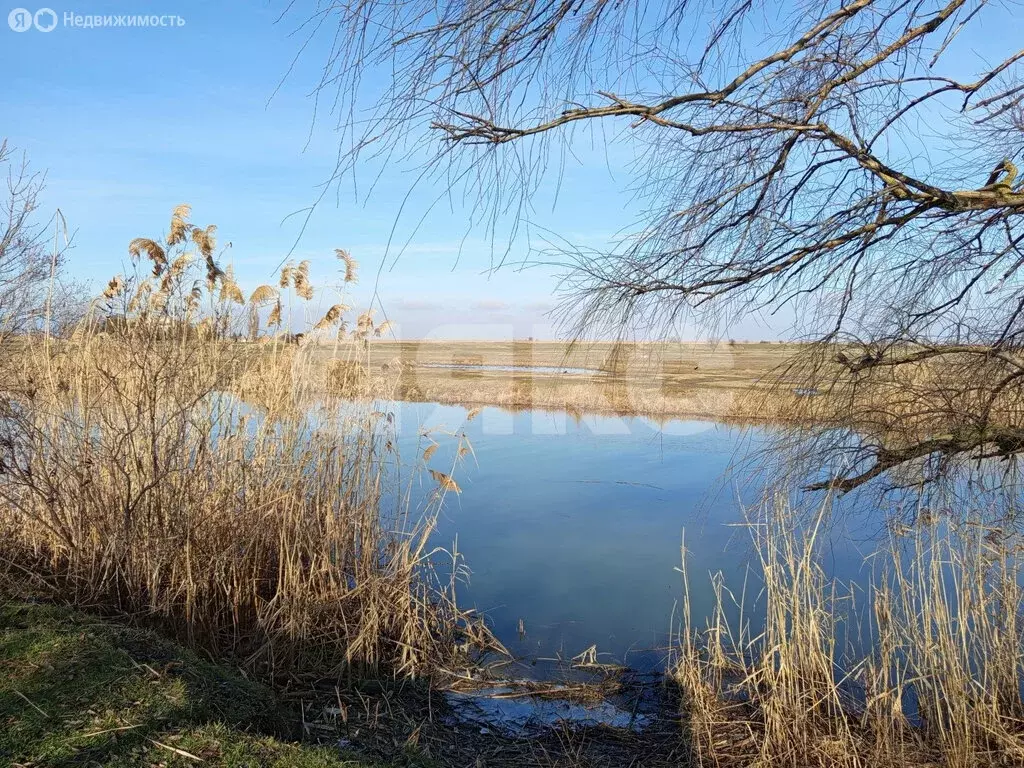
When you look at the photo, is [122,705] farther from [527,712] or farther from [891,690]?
[891,690]

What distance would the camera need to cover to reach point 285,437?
484 cm

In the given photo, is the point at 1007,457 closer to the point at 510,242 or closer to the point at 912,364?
the point at 912,364

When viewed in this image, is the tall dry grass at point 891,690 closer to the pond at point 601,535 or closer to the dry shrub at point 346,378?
the pond at point 601,535

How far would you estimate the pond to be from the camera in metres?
5.14

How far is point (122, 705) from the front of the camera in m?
2.61

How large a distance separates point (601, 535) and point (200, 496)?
4360mm

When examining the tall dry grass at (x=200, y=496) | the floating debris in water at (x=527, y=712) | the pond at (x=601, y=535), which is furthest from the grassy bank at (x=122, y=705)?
the pond at (x=601, y=535)

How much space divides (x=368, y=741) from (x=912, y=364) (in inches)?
108

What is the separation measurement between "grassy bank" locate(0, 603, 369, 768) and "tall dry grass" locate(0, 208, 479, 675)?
552 millimetres

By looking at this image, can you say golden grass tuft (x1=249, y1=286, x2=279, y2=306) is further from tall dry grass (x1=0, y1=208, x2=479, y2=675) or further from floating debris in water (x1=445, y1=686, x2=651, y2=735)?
floating debris in water (x1=445, y1=686, x2=651, y2=735)

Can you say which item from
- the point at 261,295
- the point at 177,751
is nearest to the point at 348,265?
the point at 261,295

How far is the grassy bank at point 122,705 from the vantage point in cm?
233

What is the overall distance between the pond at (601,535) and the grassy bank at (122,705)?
1.95 meters


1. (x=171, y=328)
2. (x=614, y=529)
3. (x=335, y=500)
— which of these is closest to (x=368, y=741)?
(x=335, y=500)
